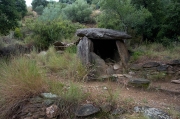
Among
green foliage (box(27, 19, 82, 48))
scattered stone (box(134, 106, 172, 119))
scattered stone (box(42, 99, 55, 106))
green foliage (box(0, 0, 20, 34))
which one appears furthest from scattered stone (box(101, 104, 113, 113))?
green foliage (box(27, 19, 82, 48))

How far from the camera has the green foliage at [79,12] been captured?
1539cm

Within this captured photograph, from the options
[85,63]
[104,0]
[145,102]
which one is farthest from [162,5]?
[145,102]

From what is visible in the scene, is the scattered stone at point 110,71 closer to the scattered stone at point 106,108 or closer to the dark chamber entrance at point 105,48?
the dark chamber entrance at point 105,48

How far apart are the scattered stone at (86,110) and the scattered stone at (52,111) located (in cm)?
36

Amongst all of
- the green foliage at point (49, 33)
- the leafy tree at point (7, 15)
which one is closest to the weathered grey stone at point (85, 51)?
the leafy tree at point (7, 15)

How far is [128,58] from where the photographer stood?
629 cm

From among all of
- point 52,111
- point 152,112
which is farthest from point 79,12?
point 152,112

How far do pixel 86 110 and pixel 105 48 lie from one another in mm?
4028

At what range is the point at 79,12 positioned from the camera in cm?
1523

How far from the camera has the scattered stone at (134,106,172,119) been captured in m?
3.10

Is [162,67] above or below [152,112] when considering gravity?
above

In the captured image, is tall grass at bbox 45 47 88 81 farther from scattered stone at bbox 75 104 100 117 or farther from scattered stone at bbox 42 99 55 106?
scattered stone at bbox 75 104 100 117

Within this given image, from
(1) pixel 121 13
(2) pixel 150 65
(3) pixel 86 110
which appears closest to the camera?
(3) pixel 86 110

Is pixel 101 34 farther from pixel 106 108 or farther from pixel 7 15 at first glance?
pixel 7 15
